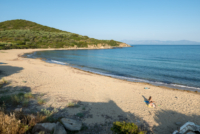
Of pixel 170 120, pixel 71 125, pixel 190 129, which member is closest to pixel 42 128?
pixel 71 125

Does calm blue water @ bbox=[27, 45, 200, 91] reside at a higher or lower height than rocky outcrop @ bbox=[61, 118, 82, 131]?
lower

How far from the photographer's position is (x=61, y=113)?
22.0 feet

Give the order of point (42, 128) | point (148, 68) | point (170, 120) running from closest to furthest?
point (42, 128) → point (170, 120) → point (148, 68)

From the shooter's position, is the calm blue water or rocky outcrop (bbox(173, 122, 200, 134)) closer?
rocky outcrop (bbox(173, 122, 200, 134))

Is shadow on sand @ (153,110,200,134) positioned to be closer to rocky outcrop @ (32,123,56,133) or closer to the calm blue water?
rocky outcrop @ (32,123,56,133)

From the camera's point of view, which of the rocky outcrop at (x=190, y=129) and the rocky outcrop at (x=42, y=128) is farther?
the rocky outcrop at (x=190, y=129)

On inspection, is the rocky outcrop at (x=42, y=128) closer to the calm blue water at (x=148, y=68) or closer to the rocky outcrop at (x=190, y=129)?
the rocky outcrop at (x=190, y=129)

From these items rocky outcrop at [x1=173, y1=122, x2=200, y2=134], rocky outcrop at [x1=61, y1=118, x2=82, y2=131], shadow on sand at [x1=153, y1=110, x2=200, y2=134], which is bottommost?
shadow on sand at [x1=153, y1=110, x2=200, y2=134]

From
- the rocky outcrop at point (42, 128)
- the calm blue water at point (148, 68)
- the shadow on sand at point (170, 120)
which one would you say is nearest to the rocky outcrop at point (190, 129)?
the shadow on sand at point (170, 120)

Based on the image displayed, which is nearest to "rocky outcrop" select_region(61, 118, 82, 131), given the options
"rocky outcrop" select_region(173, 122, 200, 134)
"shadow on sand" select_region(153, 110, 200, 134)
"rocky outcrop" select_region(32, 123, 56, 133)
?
"rocky outcrop" select_region(32, 123, 56, 133)

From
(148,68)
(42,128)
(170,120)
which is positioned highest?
(42,128)

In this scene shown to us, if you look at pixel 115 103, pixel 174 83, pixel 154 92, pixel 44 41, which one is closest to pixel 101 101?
pixel 115 103

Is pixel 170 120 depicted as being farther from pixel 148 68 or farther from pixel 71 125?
pixel 148 68

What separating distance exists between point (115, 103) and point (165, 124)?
344 cm
